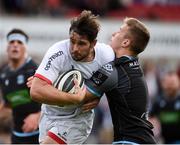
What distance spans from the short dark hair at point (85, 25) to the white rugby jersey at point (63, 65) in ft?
0.86

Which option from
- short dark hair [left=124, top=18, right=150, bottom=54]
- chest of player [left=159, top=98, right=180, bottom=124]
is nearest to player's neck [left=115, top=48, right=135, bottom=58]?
short dark hair [left=124, top=18, right=150, bottom=54]

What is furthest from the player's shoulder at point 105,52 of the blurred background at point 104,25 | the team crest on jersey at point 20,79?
the blurred background at point 104,25

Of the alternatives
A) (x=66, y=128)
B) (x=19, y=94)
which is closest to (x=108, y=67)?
(x=66, y=128)

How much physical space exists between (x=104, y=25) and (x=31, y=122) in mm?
8591

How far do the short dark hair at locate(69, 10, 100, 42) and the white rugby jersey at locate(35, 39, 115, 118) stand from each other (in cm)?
26

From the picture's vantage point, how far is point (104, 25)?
1870cm

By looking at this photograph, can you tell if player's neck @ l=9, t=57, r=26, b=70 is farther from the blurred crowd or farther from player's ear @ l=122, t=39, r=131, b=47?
the blurred crowd

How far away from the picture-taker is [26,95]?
10703 millimetres

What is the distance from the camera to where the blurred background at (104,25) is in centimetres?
1778

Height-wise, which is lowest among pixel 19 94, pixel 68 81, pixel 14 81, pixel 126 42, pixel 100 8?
pixel 19 94

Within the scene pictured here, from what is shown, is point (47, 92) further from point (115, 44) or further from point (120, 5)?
point (120, 5)

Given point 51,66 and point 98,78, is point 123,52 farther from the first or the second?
point 51,66

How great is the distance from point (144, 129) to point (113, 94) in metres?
0.49

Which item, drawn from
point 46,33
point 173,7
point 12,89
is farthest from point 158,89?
point 12,89
